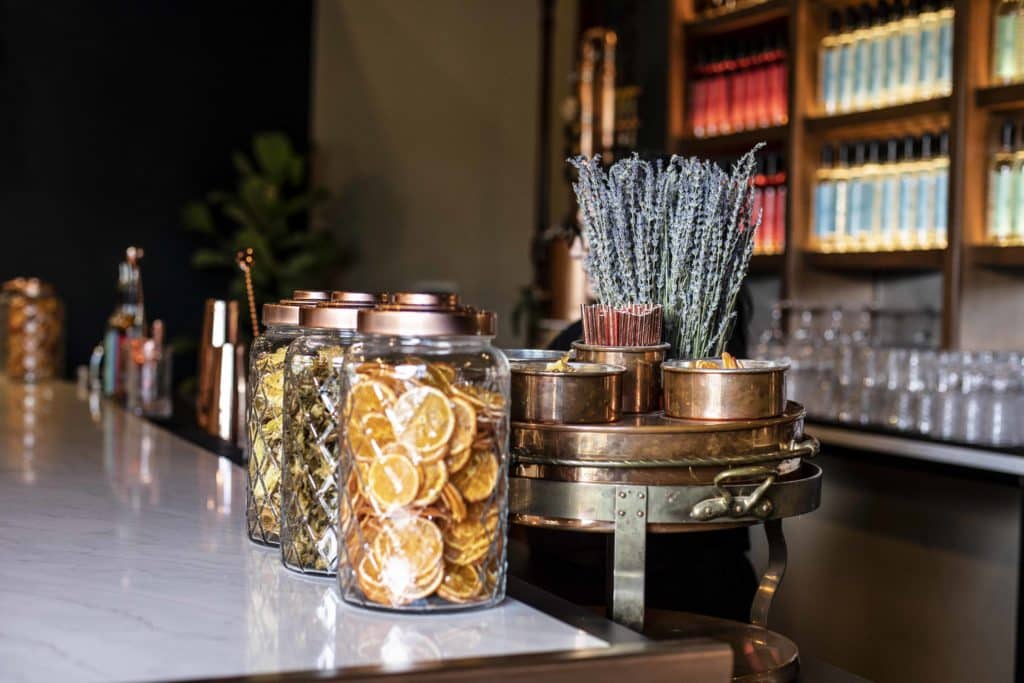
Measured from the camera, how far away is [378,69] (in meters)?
7.40

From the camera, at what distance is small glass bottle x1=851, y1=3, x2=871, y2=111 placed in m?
4.04

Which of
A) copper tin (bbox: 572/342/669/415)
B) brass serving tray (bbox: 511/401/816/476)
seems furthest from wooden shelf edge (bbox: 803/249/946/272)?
brass serving tray (bbox: 511/401/816/476)

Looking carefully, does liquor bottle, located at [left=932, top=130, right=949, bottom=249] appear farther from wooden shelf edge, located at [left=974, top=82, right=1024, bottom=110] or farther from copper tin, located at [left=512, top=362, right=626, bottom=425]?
copper tin, located at [left=512, top=362, right=626, bottom=425]

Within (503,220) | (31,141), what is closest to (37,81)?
(31,141)

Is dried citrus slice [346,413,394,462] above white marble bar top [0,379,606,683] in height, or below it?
above

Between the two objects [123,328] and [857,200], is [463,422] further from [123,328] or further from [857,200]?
[857,200]

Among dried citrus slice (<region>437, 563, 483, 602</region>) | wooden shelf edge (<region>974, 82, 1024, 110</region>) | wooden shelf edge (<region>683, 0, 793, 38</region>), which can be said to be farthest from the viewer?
wooden shelf edge (<region>683, 0, 793, 38</region>)

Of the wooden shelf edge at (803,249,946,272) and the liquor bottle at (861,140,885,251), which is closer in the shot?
the wooden shelf edge at (803,249,946,272)

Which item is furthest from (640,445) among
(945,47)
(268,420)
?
(945,47)

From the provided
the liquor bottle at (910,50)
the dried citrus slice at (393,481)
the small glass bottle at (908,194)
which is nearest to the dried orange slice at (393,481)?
the dried citrus slice at (393,481)

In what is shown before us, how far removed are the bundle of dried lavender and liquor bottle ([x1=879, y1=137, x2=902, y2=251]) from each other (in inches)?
106

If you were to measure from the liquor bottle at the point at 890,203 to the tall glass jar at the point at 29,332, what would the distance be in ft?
8.40

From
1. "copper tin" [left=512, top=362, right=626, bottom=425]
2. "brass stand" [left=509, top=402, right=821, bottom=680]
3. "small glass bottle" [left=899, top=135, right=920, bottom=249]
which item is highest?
"small glass bottle" [left=899, top=135, right=920, bottom=249]

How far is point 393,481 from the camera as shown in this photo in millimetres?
940
